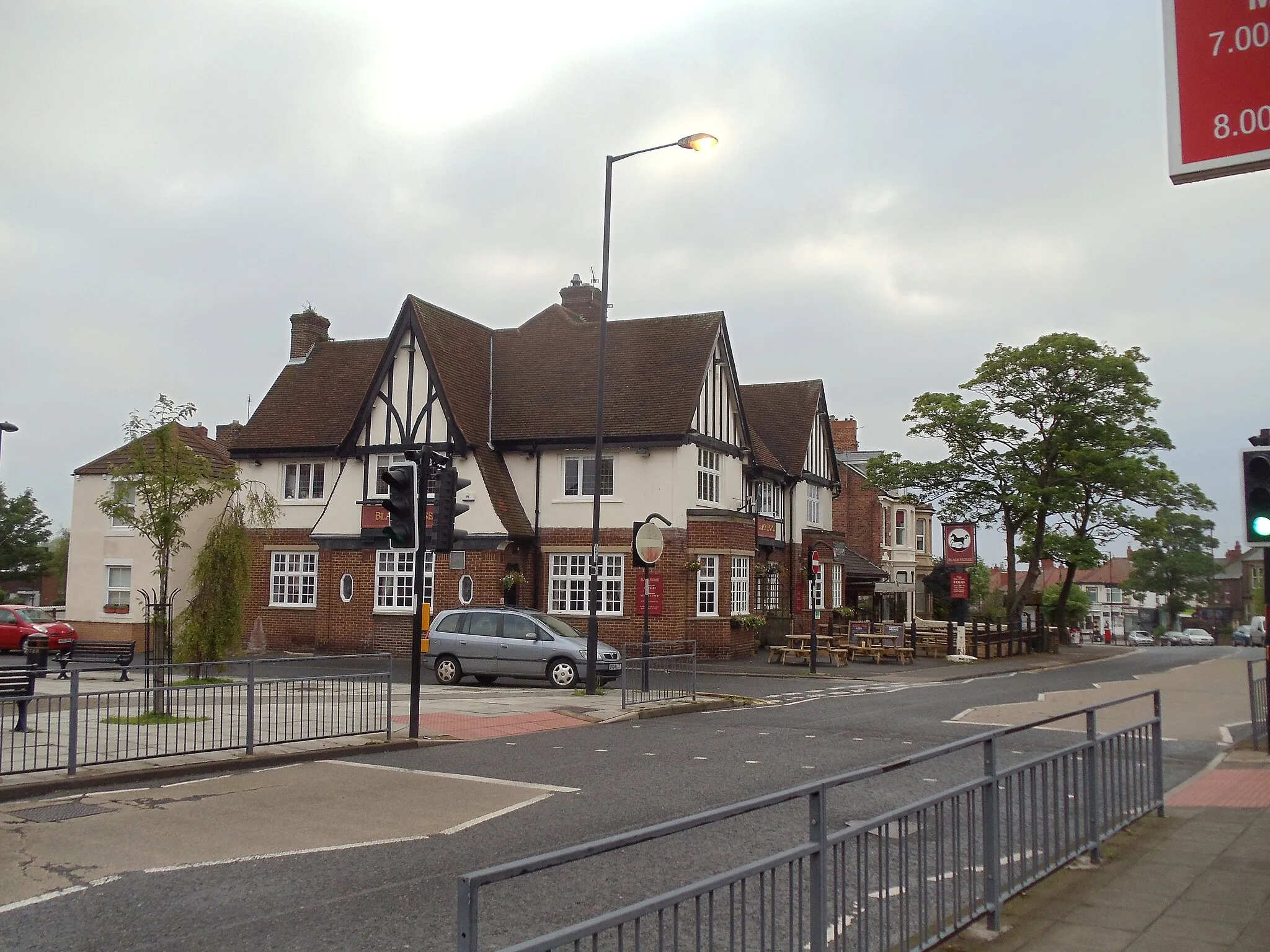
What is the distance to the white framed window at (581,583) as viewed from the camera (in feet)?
109

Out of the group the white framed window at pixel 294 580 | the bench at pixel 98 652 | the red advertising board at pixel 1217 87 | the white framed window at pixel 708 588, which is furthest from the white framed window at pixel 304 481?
the red advertising board at pixel 1217 87

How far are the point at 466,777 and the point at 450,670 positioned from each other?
1246cm

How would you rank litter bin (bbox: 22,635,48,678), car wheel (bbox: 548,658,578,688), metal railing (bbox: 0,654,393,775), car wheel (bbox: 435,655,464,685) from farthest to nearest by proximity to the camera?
car wheel (bbox: 435,655,464,685) → car wheel (bbox: 548,658,578,688) → litter bin (bbox: 22,635,48,678) → metal railing (bbox: 0,654,393,775)

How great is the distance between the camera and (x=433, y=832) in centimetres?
872

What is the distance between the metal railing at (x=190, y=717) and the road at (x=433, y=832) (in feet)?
4.13

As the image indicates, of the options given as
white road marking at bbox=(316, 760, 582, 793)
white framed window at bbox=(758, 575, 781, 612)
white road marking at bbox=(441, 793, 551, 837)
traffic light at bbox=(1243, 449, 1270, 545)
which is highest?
traffic light at bbox=(1243, 449, 1270, 545)

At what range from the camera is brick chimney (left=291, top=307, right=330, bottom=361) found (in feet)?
136

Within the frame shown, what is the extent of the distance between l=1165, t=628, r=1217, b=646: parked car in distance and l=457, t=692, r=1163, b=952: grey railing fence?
294 feet

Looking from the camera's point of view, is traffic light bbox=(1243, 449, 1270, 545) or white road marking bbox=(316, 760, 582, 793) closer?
traffic light bbox=(1243, 449, 1270, 545)

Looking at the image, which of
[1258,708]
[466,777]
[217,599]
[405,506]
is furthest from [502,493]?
[1258,708]

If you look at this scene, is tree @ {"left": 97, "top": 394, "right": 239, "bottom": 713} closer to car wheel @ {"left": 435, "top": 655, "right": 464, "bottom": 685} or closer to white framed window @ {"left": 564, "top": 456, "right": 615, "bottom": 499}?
car wheel @ {"left": 435, "top": 655, "right": 464, "bottom": 685}

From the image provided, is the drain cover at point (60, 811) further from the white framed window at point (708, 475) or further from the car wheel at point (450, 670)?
the white framed window at point (708, 475)

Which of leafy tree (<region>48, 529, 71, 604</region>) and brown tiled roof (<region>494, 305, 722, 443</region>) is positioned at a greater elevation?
brown tiled roof (<region>494, 305, 722, 443</region>)

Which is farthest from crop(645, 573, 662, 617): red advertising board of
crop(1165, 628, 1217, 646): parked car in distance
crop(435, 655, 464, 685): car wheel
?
crop(1165, 628, 1217, 646): parked car in distance
